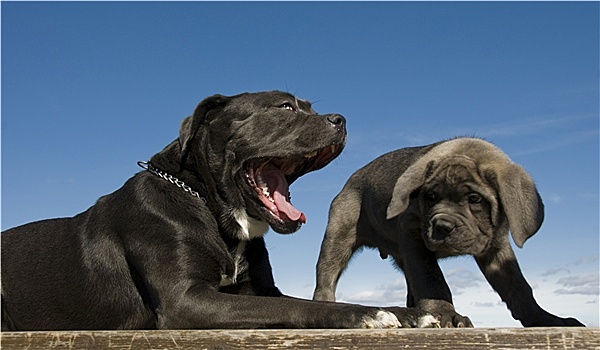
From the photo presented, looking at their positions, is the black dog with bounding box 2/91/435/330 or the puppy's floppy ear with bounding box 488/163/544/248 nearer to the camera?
the black dog with bounding box 2/91/435/330

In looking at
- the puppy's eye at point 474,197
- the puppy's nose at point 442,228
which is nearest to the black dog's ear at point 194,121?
the puppy's nose at point 442,228

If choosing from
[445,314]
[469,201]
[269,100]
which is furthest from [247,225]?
[469,201]

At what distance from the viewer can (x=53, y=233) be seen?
510cm

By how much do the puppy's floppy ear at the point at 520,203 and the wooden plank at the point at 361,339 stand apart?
9.16ft

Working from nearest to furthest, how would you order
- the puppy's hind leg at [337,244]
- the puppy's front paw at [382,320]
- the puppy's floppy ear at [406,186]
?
1. the puppy's front paw at [382,320]
2. the puppy's floppy ear at [406,186]
3. the puppy's hind leg at [337,244]

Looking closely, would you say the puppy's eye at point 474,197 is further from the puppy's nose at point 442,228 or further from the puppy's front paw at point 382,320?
the puppy's front paw at point 382,320

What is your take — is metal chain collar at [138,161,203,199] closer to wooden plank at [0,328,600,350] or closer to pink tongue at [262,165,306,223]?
pink tongue at [262,165,306,223]

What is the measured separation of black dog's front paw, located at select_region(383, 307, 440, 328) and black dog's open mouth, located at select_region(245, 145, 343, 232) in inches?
47.9

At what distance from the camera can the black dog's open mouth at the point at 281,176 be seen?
4738 millimetres

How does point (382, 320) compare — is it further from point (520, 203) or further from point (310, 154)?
point (520, 203)

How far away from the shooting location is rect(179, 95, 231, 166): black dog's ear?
15.6ft

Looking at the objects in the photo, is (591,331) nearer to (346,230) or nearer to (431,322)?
(431,322)

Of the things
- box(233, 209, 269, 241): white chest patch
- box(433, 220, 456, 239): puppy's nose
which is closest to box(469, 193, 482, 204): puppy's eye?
box(433, 220, 456, 239): puppy's nose

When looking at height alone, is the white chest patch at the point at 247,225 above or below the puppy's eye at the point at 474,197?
below
